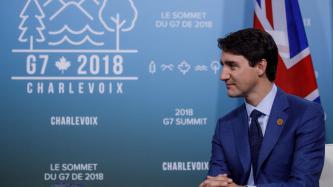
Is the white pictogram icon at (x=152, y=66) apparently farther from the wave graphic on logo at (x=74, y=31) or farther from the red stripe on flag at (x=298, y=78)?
the red stripe on flag at (x=298, y=78)

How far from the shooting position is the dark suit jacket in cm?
212

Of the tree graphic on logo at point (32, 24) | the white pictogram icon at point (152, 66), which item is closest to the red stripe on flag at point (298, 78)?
the white pictogram icon at point (152, 66)

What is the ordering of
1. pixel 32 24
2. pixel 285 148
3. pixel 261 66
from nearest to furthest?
pixel 285 148
pixel 261 66
pixel 32 24

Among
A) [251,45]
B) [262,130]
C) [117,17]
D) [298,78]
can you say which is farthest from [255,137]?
[117,17]

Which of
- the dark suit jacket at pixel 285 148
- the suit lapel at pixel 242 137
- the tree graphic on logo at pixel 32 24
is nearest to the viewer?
the dark suit jacket at pixel 285 148

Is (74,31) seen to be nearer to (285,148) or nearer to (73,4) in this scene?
(73,4)

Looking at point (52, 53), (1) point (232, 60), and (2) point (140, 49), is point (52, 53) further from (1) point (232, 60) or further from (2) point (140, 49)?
(1) point (232, 60)

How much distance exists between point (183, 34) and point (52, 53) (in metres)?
0.90

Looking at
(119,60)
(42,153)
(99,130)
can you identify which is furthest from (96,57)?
(42,153)

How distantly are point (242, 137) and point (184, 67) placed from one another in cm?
134

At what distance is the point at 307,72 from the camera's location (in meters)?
3.37

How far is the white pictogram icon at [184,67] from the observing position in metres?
3.57

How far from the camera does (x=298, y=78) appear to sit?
11.2 feet

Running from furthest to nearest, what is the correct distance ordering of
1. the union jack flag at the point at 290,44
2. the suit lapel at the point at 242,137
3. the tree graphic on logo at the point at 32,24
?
the tree graphic on logo at the point at 32,24
the union jack flag at the point at 290,44
the suit lapel at the point at 242,137
